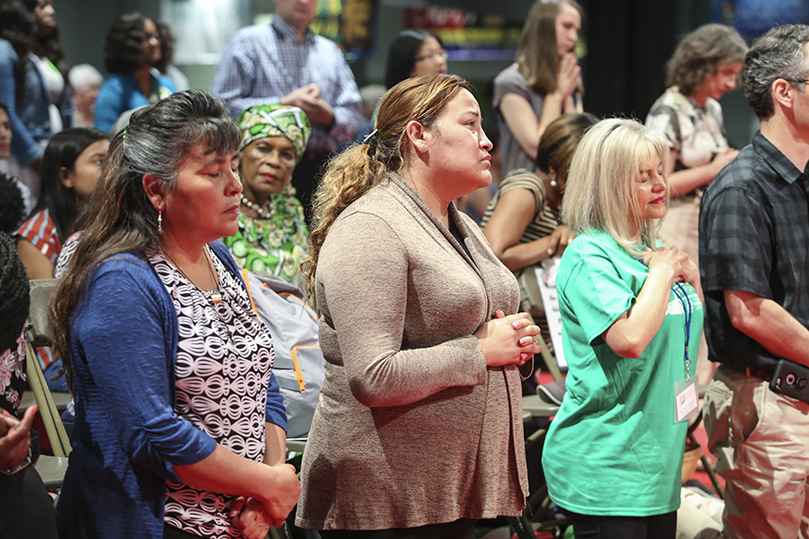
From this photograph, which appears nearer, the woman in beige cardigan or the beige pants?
the woman in beige cardigan

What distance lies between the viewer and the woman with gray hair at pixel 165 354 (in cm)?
162

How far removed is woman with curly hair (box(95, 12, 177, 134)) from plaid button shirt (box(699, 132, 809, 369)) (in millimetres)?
3264

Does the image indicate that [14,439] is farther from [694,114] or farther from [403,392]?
[694,114]

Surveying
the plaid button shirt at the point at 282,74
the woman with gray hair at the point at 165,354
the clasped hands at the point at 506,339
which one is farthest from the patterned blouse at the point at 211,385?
the plaid button shirt at the point at 282,74

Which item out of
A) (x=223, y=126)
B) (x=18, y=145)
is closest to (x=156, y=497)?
(x=223, y=126)

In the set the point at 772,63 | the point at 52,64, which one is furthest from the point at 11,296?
the point at 52,64

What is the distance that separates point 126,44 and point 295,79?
1.05m

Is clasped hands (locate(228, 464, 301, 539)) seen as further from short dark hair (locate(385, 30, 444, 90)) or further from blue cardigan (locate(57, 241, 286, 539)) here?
short dark hair (locate(385, 30, 444, 90))

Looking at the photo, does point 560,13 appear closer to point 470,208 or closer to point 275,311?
point 470,208

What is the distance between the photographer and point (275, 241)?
361 cm

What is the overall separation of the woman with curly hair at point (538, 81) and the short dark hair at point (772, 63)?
1.62m

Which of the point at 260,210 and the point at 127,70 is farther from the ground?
the point at 127,70

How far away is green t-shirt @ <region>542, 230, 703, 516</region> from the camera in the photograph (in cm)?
228

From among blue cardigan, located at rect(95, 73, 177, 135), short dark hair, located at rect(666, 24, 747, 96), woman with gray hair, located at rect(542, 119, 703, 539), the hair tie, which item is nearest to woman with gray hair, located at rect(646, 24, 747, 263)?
short dark hair, located at rect(666, 24, 747, 96)
